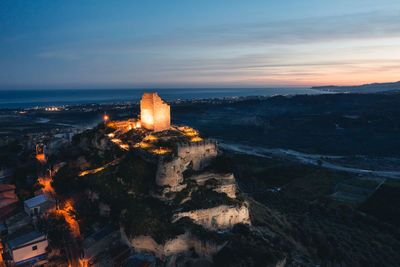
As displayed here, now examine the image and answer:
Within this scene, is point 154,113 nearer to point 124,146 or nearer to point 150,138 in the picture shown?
point 150,138

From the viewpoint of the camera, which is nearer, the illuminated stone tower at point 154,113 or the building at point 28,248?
the building at point 28,248

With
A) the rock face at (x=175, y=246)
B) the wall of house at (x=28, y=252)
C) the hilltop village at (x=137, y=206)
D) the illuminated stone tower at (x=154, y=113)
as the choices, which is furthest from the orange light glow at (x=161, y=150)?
the wall of house at (x=28, y=252)

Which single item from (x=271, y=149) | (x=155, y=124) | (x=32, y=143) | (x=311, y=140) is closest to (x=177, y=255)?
(x=155, y=124)

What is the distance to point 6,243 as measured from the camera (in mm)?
26719

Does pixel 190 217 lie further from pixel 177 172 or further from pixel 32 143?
pixel 32 143

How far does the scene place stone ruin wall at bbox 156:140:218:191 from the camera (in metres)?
29.0

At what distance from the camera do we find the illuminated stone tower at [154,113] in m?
40.0

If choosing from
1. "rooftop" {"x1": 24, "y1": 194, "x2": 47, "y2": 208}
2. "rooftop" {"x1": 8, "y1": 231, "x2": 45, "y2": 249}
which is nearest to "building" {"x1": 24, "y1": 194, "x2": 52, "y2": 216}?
"rooftop" {"x1": 24, "y1": 194, "x2": 47, "y2": 208}

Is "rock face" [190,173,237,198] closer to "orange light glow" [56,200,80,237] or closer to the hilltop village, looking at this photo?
the hilltop village

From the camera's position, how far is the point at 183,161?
31031mm

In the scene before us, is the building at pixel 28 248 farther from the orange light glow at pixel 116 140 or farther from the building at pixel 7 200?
the orange light glow at pixel 116 140

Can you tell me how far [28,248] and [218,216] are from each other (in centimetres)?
1880

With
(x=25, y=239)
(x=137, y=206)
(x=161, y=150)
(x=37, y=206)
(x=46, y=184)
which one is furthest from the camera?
(x=46, y=184)

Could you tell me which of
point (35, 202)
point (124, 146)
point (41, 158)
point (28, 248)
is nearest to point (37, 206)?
point (35, 202)
